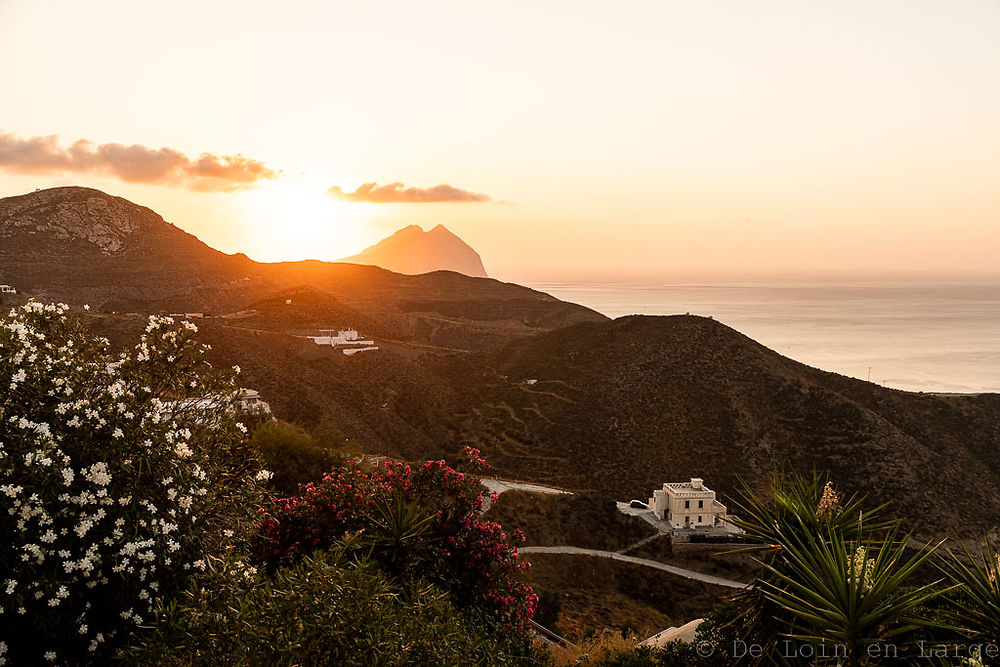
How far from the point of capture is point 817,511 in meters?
7.86

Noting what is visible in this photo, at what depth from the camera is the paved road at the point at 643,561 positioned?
29453 millimetres

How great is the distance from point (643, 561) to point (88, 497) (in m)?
28.4

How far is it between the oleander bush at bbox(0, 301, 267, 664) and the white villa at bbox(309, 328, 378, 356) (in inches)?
2146

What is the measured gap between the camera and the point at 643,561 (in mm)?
30594

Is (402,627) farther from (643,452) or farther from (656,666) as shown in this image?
(643,452)

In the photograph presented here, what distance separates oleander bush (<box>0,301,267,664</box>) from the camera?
5.91 m

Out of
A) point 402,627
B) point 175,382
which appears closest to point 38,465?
point 175,382

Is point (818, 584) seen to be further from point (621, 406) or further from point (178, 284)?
point (178, 284)

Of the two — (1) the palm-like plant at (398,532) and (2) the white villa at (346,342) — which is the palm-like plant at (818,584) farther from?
(2) the white villa at (346,342)

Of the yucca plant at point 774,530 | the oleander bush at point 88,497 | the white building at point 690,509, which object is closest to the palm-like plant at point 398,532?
the oleander bush at point 88,497

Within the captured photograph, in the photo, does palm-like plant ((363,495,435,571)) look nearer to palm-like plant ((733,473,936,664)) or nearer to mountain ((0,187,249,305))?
palm-like plant ((733,473,936,664))

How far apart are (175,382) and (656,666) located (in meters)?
7.81

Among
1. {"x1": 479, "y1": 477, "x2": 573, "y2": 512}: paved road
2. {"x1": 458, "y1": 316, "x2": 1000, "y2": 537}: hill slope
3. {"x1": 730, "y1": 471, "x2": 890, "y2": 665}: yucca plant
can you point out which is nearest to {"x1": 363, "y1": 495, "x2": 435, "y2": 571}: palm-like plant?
{"x1": 730, "y1": 471, "x2": 890, "y2": 665}: yucca plant

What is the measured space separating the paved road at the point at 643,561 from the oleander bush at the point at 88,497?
79.1 ft
